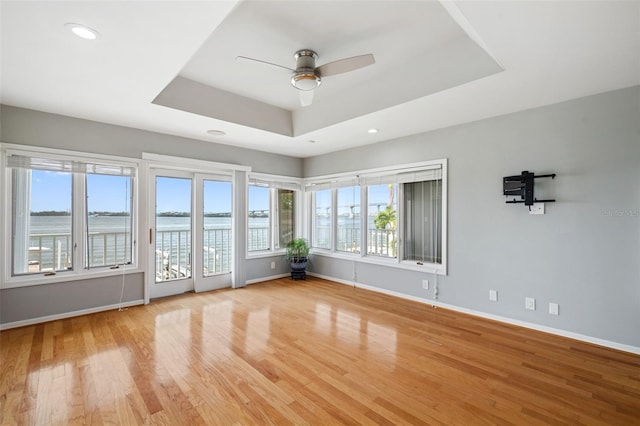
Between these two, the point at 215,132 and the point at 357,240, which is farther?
the point at 357,240

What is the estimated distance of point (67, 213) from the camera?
143 inches

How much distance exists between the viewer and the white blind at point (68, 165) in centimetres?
329

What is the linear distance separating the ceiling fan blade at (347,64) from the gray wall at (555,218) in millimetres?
2110

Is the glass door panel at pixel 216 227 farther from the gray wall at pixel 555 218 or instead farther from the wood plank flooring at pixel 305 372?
the gray wall at pixel 555 218

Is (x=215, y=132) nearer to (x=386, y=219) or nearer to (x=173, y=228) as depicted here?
(x=173, y=228)

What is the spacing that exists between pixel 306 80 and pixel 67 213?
11.3 feet

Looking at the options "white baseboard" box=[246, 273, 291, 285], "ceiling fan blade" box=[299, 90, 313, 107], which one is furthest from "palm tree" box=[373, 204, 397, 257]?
"ceiling fan blade" box=[299, 90, 313, 107]

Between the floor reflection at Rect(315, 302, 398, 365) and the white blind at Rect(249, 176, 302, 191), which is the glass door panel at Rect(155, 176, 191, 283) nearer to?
the white blind at Rect(249, 176, 302, 191)

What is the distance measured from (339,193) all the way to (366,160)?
94cm

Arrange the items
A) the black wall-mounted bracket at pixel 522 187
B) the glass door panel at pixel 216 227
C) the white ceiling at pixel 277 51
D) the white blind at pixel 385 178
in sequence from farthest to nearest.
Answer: the glass door panel at pixel 216 227
the white blind at pixel 385 178
the black wall-mounted bracket at pixel 522 187
the white ceiling at pixel 277 51

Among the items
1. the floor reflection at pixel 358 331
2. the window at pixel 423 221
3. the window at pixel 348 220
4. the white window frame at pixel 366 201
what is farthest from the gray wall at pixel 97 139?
the floor reflection at pixel 358 331

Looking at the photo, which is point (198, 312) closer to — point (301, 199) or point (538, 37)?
point (301, 199)

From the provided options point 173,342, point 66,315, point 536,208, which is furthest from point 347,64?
point 66,315

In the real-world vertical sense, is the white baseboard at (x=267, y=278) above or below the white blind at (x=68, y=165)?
below
